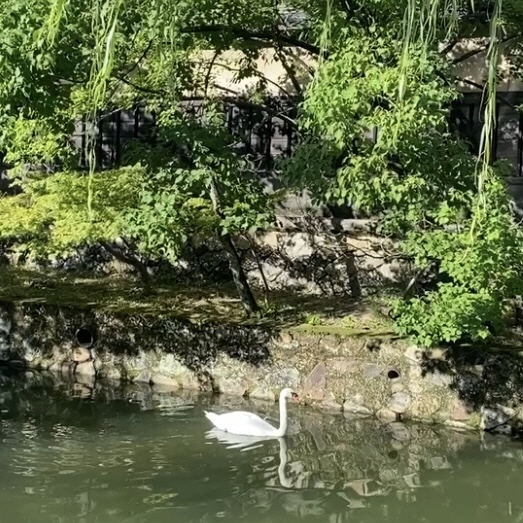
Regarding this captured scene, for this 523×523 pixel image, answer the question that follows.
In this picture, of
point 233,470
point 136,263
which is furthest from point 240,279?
point 233,470

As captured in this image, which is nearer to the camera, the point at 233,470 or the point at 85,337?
the point at 233,470

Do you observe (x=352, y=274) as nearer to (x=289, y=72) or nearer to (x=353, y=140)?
(x=289, y=72)

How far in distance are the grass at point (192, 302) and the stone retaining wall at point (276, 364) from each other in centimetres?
27

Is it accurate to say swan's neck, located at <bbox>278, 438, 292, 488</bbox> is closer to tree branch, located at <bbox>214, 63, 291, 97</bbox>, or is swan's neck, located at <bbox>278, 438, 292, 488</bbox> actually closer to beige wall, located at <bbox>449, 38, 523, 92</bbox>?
tree branch, located at <bbox>214, 63, 291, 97</bbox>

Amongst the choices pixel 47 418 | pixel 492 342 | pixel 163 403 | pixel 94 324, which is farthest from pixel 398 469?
pixel 94 324

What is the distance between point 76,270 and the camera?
16.2 meters

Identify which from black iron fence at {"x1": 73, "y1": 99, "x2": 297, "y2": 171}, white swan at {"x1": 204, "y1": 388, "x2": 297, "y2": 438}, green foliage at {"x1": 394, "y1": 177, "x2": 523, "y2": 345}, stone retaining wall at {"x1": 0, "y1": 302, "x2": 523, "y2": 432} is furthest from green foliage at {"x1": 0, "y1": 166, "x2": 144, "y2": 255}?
green foliage at {"x1": 394, "y1": 177, "x2": 523, "y2": 345}

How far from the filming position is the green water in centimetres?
790

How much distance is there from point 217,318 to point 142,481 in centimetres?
434

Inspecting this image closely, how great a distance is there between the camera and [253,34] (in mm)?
11609

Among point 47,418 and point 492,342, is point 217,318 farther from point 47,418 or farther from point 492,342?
point 492,342

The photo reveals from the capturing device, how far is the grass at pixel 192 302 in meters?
12.2

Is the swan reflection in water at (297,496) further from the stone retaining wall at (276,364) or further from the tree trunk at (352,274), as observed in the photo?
the tree trunk at (352,274)

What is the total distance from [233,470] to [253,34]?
6044mm
